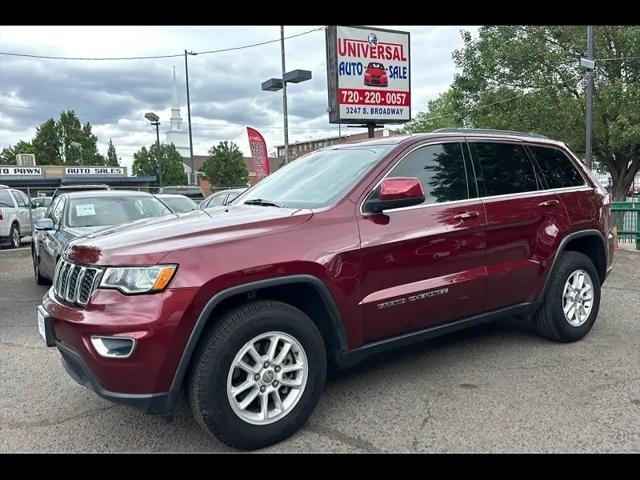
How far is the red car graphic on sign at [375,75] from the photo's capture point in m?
13.2

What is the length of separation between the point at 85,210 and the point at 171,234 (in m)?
4.88

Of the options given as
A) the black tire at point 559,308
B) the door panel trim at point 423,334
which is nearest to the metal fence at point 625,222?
the black tire at point 559,308

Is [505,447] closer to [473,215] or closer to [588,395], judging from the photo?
[588,395]

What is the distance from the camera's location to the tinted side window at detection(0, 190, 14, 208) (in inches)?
528

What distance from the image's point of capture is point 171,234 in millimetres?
3004

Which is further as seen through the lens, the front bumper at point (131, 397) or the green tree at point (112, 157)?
the green tree at point (112, 157)

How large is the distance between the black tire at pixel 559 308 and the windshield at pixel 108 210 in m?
5.14

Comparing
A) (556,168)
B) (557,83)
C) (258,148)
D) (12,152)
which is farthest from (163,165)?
(556,168)

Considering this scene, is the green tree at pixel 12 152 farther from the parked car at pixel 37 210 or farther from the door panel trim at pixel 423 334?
the door panel trim at pixel 423 334

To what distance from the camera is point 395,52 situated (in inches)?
525

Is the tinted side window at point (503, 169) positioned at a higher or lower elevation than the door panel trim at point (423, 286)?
higher

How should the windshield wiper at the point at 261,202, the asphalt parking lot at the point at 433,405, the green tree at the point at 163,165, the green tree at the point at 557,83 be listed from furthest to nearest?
the green tree at the point at 163,165 → the green tree at the point at 557,83 → the windshield wiper at the point at 261,202 → the asphalt parking lot at the point at 433,405

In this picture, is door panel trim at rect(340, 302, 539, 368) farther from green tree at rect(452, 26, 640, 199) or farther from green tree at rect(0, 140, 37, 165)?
green tree at rect(0, 140, 37, 165)
